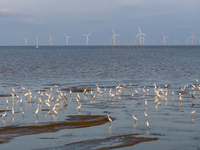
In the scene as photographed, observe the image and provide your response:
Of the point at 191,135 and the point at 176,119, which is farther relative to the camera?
the point at 176,119

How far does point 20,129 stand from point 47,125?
1.35 metres

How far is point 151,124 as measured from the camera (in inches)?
655

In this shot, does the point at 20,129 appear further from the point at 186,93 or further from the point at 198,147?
the point at 186,93

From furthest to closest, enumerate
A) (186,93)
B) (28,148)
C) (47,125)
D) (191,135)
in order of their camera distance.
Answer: (186,93), (47,125), (191,135), (28,148)

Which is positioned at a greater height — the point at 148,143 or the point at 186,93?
the point at 186,93

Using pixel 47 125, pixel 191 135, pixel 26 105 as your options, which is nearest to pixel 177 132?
pixel 191 135

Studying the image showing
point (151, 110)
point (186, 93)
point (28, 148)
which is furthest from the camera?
point (186, 93)

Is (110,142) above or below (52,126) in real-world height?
below

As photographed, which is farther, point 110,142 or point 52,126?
point 52,126

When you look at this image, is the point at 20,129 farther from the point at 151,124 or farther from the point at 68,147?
the point at 151,124

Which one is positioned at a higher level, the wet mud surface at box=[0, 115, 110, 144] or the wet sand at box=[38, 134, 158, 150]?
the wet mud surface at box=[0, 115, 110, 144]

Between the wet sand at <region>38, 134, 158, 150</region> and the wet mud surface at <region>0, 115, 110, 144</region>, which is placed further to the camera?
the wet mud surface at <region>0, 115, 110, 144</region>

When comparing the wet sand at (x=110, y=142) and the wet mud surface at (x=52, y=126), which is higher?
the wet mud surface at (x=52, y=126)

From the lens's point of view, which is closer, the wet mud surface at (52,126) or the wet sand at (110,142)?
the wet sand at (110,142)
